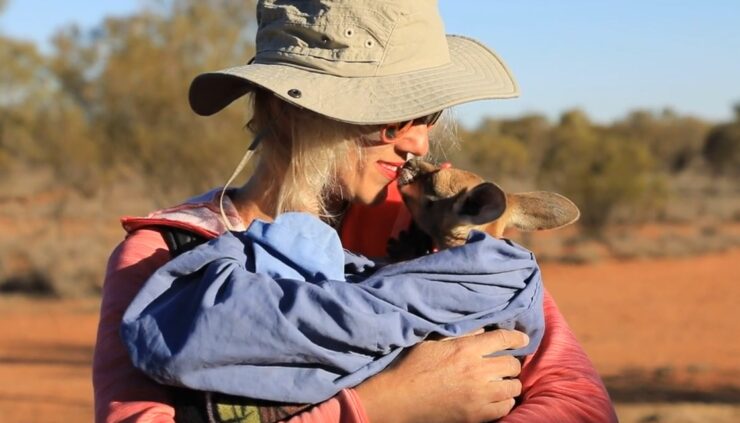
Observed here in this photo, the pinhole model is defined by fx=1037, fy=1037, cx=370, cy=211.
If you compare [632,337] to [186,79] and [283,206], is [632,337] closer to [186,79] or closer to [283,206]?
[186,79]

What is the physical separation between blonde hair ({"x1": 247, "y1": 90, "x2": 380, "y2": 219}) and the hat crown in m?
0.14

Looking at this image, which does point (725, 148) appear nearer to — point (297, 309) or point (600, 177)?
point (600, 177)

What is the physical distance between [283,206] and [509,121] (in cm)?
4286

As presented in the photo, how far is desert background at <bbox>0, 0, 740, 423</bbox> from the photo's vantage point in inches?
525

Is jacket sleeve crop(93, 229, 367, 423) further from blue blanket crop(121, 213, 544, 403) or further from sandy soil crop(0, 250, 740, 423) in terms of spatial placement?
sandy soil crop(0, 250, 740, 423)

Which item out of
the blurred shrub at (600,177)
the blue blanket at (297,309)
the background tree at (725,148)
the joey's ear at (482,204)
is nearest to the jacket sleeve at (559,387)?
the blue blanket at (297,309)

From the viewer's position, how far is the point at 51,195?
32875mm

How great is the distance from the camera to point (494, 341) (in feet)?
8.29

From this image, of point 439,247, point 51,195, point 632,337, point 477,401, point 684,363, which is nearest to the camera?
point 477,401

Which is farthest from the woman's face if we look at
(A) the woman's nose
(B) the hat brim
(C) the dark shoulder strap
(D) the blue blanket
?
(C) the dark shoulder strap

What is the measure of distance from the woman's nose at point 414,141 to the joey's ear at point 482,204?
0.18m

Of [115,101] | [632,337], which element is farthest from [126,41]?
[632,337]

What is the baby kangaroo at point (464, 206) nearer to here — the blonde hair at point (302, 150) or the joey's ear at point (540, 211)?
the joey's ear at point (540, 211)

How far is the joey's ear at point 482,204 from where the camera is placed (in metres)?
2.80
